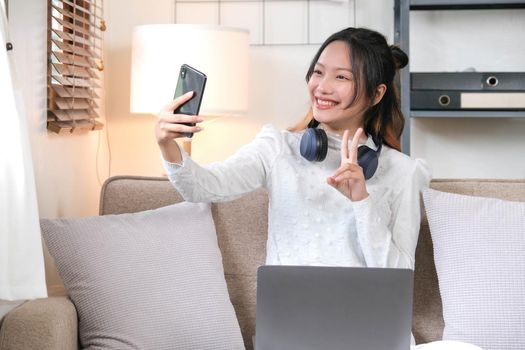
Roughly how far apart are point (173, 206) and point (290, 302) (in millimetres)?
773

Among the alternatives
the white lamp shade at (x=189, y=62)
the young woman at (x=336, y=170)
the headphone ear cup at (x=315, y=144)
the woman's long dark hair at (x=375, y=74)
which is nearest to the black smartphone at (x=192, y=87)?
the young woman at (x=336, y=170)

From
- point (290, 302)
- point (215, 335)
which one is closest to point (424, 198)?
point (215, 335)

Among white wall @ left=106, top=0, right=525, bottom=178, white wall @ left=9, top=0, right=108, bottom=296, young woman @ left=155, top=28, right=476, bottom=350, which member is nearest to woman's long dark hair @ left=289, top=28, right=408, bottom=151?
young woman @ left=155, top=28, right=476, bottom=350

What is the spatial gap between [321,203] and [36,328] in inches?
27.3

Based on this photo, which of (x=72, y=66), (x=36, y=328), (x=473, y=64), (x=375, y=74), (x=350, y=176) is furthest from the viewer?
(x=473, y=64)

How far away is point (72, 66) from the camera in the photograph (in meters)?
2.64

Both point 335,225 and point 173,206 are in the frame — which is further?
point 173,206

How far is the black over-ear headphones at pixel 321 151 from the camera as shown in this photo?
2.00 meters

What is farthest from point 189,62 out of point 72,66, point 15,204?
point 15,204

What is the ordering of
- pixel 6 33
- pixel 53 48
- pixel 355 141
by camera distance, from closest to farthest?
pixel 6 33 → pixel 355 141 → pixel 53 48

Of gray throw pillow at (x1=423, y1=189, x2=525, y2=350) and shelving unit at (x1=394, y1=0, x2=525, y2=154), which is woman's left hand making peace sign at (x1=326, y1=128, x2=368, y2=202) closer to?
gray throw pillow at (x1=423, y1=189, x2=525, y2=350)

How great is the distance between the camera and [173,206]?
2213 millimetres

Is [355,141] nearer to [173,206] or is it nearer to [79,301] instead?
[173,206]

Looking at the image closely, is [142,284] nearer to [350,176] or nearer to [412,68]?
[350,176]
